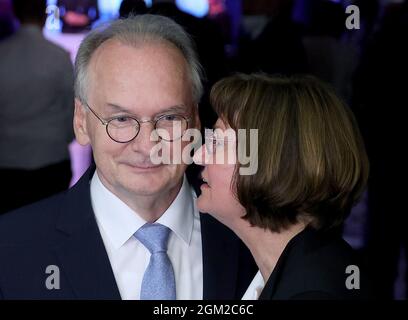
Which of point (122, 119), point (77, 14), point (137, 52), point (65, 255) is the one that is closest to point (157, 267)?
Result: point (65, 255)

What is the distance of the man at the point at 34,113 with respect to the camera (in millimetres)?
2174

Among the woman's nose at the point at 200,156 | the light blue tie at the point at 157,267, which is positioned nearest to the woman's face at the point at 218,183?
the woman's nose at the point at 200,156

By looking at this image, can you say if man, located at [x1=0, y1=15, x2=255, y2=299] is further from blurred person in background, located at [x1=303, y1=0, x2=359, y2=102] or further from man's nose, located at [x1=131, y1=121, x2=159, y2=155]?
blurred person in background, located at [x1=303, y1=0, x2=359, y2=102]

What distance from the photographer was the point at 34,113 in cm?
221

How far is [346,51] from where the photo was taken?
234 centimetres

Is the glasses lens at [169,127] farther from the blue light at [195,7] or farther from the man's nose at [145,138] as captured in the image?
the blue light at [195,7]

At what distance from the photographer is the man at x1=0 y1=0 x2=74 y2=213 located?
2174 mm

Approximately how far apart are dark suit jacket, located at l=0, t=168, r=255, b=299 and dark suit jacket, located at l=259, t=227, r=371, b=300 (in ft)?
0.45

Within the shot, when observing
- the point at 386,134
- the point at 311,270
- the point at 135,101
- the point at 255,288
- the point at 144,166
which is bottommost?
the point at 386,134

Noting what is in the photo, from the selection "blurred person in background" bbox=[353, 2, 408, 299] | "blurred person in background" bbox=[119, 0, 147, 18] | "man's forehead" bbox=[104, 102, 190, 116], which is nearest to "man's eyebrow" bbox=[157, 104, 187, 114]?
"man's forehead" bbox=[104, 102, 190, 116]

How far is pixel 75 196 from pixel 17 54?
92 centimetres

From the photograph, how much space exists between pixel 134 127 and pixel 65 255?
0.79 ft

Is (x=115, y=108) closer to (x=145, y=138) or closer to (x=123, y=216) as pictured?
(x=145, y=138)

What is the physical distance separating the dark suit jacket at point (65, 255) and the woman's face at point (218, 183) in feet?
0.34
